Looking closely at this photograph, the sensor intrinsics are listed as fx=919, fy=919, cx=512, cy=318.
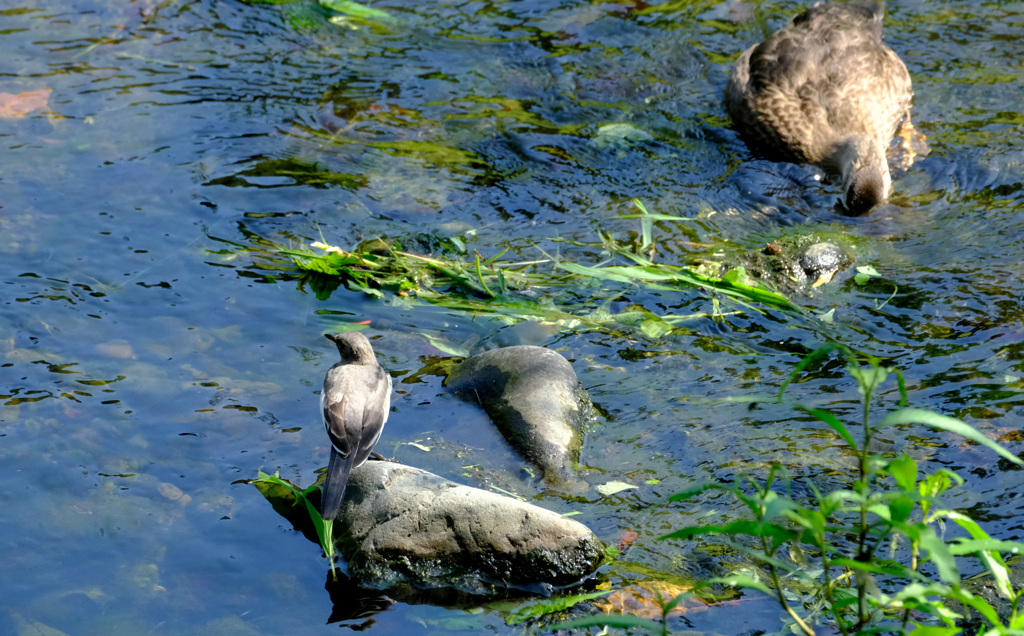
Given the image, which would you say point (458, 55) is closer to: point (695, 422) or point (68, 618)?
point (695, 422)

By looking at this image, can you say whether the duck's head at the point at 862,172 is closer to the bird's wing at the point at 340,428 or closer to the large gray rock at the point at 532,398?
the large gray rock at the point at 532,398

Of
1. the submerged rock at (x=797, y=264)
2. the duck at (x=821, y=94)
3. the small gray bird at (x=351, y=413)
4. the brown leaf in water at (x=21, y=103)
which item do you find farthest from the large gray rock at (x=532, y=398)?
the brown leaf in water at (x=21, y=103)

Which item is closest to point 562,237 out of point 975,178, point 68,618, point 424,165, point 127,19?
point 424,165

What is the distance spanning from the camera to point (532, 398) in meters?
5.14

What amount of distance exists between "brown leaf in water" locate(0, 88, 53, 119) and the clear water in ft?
0.36

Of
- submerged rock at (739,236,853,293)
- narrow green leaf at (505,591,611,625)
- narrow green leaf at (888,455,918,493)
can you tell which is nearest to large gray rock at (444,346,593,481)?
narrow green leaf at (505,591,611,625)

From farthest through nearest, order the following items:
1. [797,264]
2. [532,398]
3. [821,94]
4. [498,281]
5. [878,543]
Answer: [821,94] → [797,264] → [498,281] → [532,398] → [878,543]

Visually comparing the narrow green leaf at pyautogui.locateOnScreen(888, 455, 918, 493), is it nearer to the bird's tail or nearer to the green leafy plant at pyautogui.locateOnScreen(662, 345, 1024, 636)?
the green leafy plant at pyautogui.locateOnScreen(662, 345, 1024, 636)

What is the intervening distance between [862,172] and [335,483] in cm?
489

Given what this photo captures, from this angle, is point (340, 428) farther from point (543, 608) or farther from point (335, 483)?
point (543, 608)

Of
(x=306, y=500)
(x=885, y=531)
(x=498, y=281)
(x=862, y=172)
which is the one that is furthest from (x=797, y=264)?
(x=885, y=531)

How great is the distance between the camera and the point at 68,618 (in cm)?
413

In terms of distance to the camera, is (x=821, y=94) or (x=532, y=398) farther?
(x=821, y=94)

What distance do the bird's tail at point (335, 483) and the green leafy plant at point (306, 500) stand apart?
52mm
